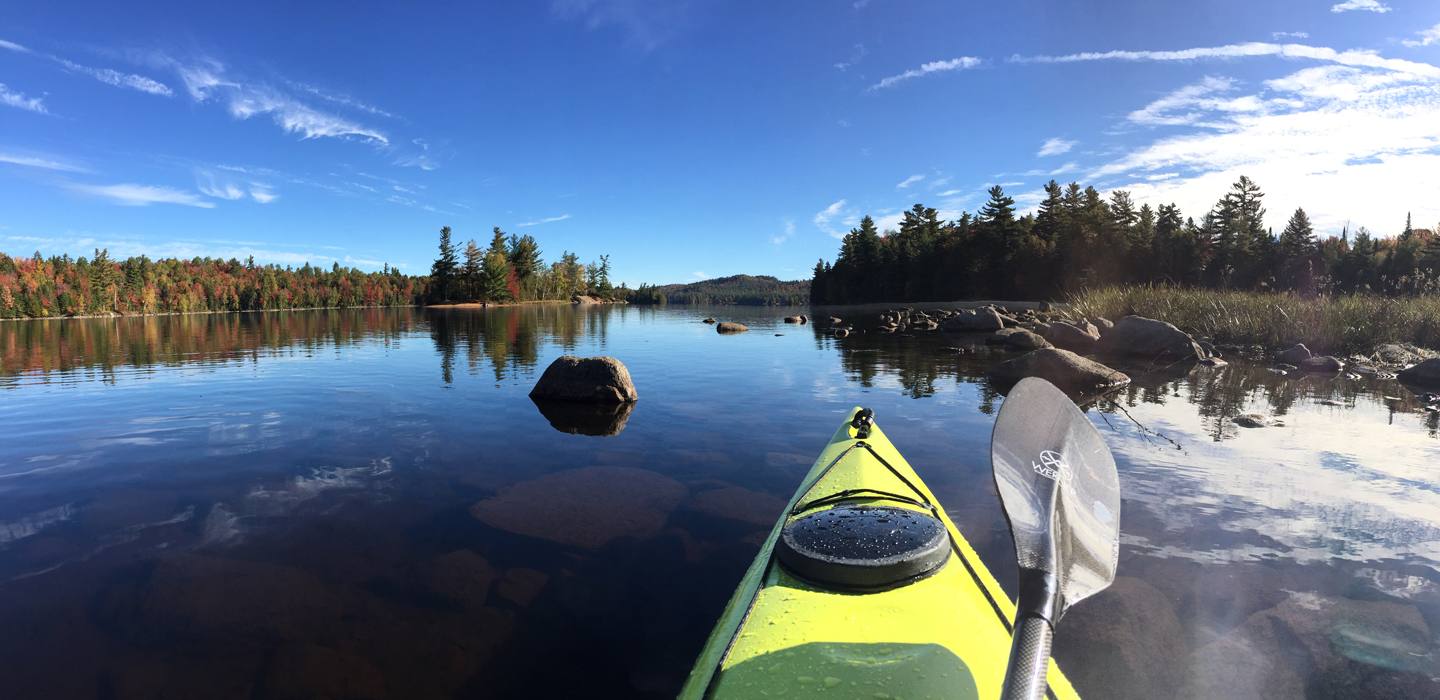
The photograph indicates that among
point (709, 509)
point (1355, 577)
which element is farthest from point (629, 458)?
point (1355, 577)

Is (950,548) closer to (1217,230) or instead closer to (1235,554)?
(1235,554)

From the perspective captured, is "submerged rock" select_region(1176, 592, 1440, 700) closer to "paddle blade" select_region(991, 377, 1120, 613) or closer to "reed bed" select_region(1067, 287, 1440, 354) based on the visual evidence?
"paddle blade" select_region(991, 377, 1120, 613)

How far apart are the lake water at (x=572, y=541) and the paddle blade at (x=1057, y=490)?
1143 mm

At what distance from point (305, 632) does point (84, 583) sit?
75.3 inches

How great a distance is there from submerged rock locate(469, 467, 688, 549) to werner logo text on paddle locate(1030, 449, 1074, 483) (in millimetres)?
3024

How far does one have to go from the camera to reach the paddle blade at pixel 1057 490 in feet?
6.17

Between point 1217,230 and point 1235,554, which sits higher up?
point 1217,230

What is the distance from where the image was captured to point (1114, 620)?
3266 mm

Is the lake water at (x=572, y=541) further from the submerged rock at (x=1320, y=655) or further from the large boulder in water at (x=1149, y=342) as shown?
the large boulder in water at (x=1149, y=342)

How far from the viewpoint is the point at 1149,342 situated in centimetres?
1484

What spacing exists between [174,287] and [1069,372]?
345 ft

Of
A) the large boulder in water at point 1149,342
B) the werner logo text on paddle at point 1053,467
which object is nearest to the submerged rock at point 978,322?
the large boulder in water at point 1149,342

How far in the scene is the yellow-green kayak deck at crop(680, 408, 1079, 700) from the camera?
1.76 metres

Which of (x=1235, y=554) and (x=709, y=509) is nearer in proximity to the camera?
(x=1235, y=554)
